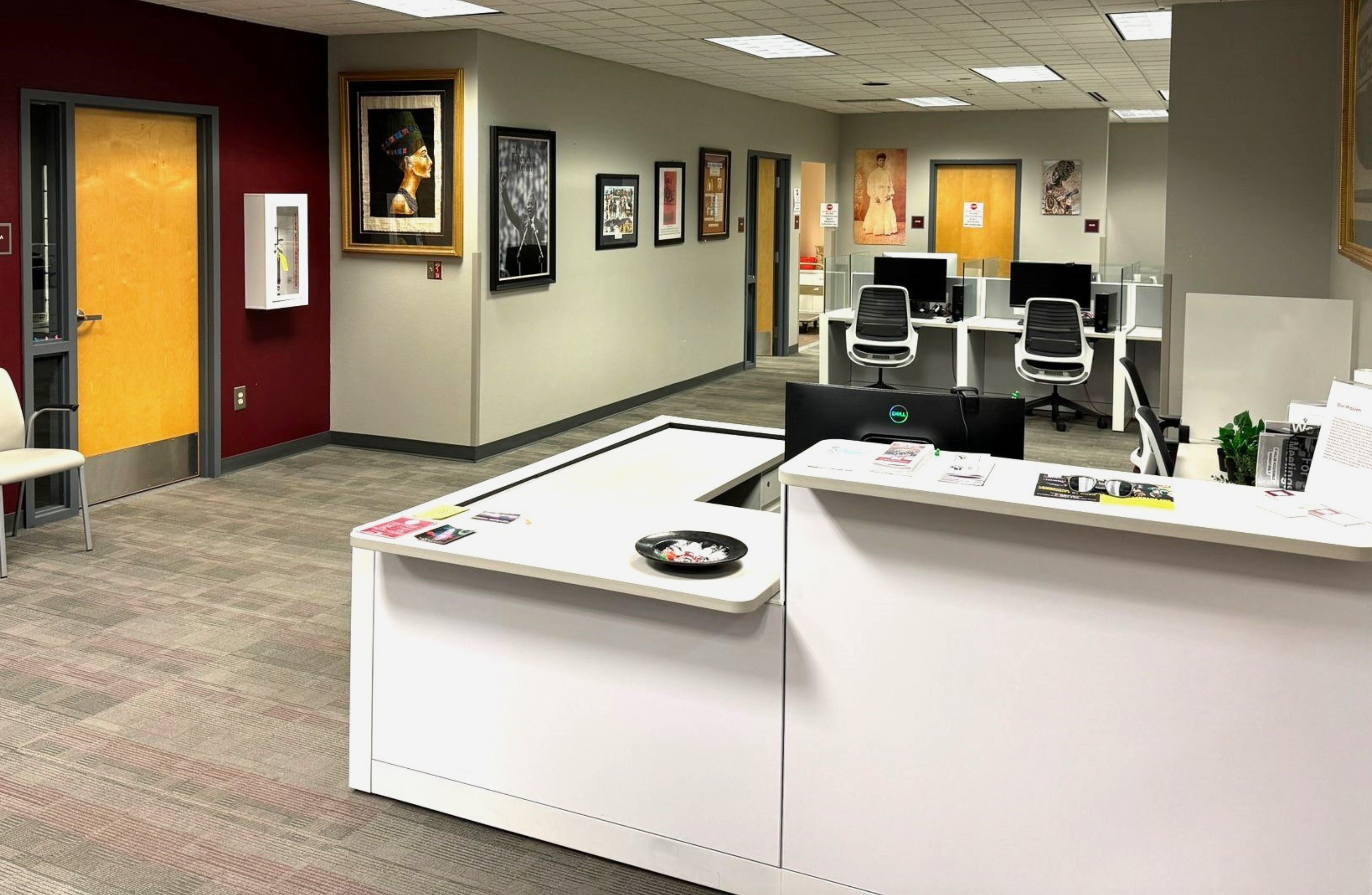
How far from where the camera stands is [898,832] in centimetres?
261

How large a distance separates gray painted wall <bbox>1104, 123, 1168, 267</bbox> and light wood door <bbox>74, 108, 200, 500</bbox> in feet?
36.0

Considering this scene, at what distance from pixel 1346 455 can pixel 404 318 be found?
5936 millimetres

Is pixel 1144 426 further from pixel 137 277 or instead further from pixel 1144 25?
pixel 137 277

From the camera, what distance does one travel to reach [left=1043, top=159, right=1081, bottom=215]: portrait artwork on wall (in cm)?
1248

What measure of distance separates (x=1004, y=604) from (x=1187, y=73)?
4410mm

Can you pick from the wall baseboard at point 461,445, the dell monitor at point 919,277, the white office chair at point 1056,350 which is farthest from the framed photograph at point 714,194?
the white office chair at point 1056,350

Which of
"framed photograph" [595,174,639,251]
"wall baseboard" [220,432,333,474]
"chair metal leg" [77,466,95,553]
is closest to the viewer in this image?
"chair metal leg" [77,466,95,553]

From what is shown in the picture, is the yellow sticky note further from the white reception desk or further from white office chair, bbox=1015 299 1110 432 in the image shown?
white office chair, bbox=1015 299 1110 432

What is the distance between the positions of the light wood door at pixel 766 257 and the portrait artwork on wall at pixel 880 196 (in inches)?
58.9

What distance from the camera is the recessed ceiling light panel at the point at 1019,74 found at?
887cm

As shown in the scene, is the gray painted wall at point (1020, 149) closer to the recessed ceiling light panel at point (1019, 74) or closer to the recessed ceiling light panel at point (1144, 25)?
the recessed ceiling light panel at point (1019, 74)

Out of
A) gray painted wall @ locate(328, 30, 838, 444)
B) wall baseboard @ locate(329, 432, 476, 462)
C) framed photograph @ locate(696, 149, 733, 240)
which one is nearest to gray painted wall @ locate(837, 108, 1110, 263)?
framed photograph @ locate(696, 149, 733, 240)

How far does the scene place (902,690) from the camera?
2.57 meters

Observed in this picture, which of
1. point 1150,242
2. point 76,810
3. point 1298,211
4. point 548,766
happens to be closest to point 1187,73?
point 1298,211
